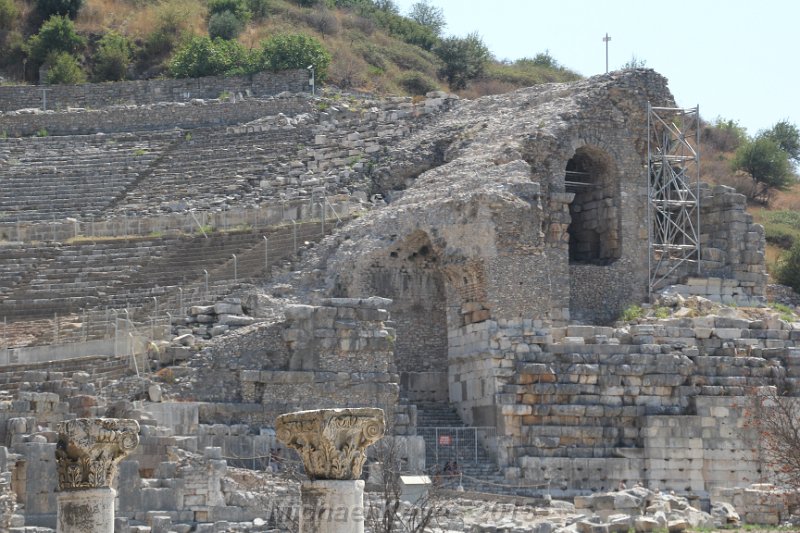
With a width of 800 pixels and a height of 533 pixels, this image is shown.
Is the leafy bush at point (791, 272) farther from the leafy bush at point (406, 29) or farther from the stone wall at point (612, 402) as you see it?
the leafy bush at point (406, 29)

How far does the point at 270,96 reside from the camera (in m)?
57.9

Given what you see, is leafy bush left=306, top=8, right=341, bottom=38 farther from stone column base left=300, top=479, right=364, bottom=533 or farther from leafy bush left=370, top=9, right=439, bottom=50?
stone column base left=300, top=479, right=364, bottom=533

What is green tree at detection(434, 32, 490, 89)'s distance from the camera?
6900cm

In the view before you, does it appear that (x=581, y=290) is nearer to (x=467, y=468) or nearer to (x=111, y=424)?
(x=467, y=468)

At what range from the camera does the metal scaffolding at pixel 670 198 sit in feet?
155

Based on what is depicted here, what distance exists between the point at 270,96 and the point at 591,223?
43.8ft

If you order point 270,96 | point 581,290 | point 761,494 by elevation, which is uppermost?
point 270,96

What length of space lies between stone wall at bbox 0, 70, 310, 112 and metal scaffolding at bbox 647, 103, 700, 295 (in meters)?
14.3

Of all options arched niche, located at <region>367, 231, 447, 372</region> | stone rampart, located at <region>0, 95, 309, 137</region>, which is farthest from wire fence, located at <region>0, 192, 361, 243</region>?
stone rampart, located at <region>0, 95, 309, 137</region>

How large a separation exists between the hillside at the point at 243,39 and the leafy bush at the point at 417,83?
0.03 meters

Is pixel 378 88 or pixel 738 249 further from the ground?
pixel 378 88

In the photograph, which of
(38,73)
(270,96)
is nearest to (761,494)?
(270,96)

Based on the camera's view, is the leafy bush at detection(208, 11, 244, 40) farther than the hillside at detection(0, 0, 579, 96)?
Yes

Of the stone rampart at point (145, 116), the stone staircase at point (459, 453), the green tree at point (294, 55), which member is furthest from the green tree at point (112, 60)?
the stone staircase at point (459, 453)
